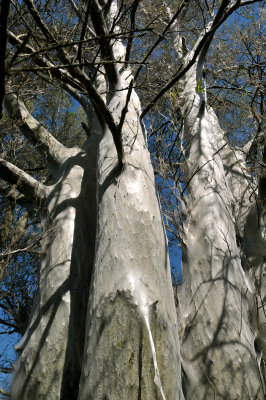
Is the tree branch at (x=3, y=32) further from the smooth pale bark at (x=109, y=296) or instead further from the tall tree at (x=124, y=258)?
the smooth pale bark at (x=109, y=296)

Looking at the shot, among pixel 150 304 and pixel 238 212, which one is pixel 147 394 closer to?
pixel 150 304

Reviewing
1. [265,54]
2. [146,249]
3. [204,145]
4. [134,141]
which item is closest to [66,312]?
[146,249]

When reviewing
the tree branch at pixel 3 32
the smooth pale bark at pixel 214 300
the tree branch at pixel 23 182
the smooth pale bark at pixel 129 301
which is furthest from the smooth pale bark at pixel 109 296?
the smooth pale bark at pixel 214 300

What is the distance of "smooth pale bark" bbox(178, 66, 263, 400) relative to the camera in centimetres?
257

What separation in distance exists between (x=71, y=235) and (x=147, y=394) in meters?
1.81

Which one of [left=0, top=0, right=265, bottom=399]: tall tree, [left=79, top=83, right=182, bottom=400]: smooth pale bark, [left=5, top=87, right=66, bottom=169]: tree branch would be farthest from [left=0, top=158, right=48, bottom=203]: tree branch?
Result: [left=79, top=83, right=182, bottom=400]: smooth pale bark

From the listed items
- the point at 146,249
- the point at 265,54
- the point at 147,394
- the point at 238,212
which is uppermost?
the point at 265,54

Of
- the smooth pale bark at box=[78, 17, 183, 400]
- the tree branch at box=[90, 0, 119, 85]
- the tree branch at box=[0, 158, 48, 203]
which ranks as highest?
the tree branch at box=[90, 0, 119, 85]

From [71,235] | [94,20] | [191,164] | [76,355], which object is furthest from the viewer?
[191,164]

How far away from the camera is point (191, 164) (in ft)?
13.9

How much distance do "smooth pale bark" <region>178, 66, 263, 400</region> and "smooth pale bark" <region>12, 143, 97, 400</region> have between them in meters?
0.97

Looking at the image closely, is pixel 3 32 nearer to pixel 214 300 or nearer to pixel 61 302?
pixel 61 302

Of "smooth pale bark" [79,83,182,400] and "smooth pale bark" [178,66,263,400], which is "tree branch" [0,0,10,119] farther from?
"smooth pale bark" [178,66,263,400]

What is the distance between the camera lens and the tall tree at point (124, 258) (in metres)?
1.65
